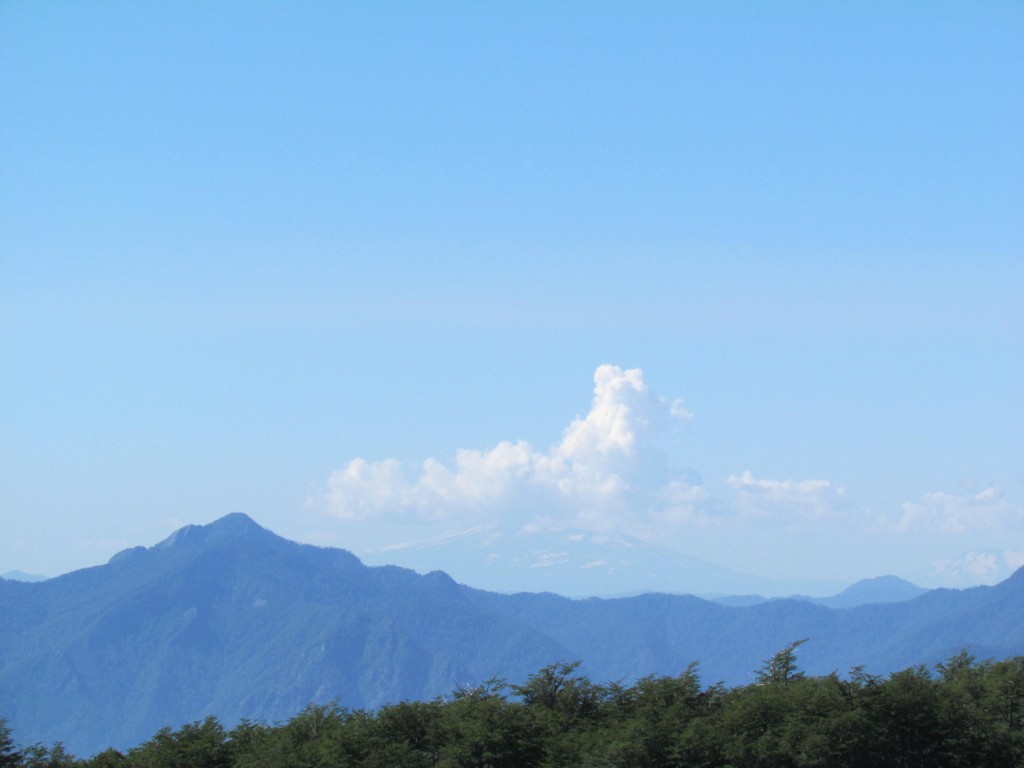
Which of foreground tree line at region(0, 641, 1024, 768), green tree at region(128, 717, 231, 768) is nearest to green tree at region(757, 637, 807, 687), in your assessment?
foreground tree line at region(0, 641, 1024, 768)

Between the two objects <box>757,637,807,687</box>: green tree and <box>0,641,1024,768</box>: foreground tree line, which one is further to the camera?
<box>757,637,807,687</box>: green tree

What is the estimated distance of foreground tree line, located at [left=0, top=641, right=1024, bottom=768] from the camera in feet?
205

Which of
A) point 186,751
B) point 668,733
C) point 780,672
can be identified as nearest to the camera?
point 668,733

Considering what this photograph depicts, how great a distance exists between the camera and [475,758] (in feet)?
212

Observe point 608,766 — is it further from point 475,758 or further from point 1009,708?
point 1009,708

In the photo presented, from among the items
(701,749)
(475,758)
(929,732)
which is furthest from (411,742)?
(929,732)

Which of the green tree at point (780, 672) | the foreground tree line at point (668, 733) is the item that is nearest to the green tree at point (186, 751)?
the foreground tree line at point (668, 733)

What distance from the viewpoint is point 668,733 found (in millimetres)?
63656

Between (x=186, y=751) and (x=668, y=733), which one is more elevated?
(x=186, y=751)

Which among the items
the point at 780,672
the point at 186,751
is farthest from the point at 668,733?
the point at 186,751

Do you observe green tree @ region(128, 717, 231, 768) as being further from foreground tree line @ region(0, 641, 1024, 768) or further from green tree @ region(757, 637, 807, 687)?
green tree @ region(757, 637, 807, 687)

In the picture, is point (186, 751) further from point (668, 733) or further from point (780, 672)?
point (780, 672)

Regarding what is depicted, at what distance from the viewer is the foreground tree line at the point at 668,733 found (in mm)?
62406

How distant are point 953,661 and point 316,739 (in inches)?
2151
